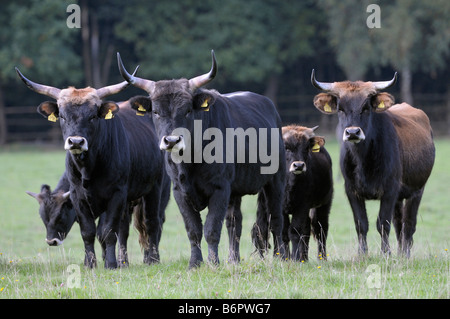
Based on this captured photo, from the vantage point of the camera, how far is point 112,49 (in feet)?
126

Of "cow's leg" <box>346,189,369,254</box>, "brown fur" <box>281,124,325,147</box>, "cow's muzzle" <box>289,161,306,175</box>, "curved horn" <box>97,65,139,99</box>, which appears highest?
"curved horn" <box>97,65,139,99</box>

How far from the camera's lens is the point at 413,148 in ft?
29.2

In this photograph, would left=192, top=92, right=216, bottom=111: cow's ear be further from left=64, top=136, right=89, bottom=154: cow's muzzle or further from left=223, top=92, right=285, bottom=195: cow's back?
left=64, top=136, right=89, bottom=154: cow's muzzle

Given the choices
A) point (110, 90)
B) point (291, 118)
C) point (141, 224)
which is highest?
point (110, 90)

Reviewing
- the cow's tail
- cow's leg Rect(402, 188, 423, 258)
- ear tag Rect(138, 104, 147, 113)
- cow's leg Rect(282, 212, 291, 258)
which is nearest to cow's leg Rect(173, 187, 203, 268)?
ear tag Rect(138, 104, 147, 113)

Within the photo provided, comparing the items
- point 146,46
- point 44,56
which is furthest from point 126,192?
point 146,46

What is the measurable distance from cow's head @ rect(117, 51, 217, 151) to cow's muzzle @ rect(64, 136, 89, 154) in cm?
61

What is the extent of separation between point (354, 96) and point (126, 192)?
267 cm

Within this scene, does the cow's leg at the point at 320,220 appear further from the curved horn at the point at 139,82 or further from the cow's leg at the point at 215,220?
the curved horn at the point at 139,82

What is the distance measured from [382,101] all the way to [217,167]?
83.2 inches

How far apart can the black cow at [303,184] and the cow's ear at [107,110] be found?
2111 millimetres

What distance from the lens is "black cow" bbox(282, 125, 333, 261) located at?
8602 mm

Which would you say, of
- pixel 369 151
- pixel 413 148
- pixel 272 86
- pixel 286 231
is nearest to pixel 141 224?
pixel 286 231

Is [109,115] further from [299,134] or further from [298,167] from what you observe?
[299,134]
